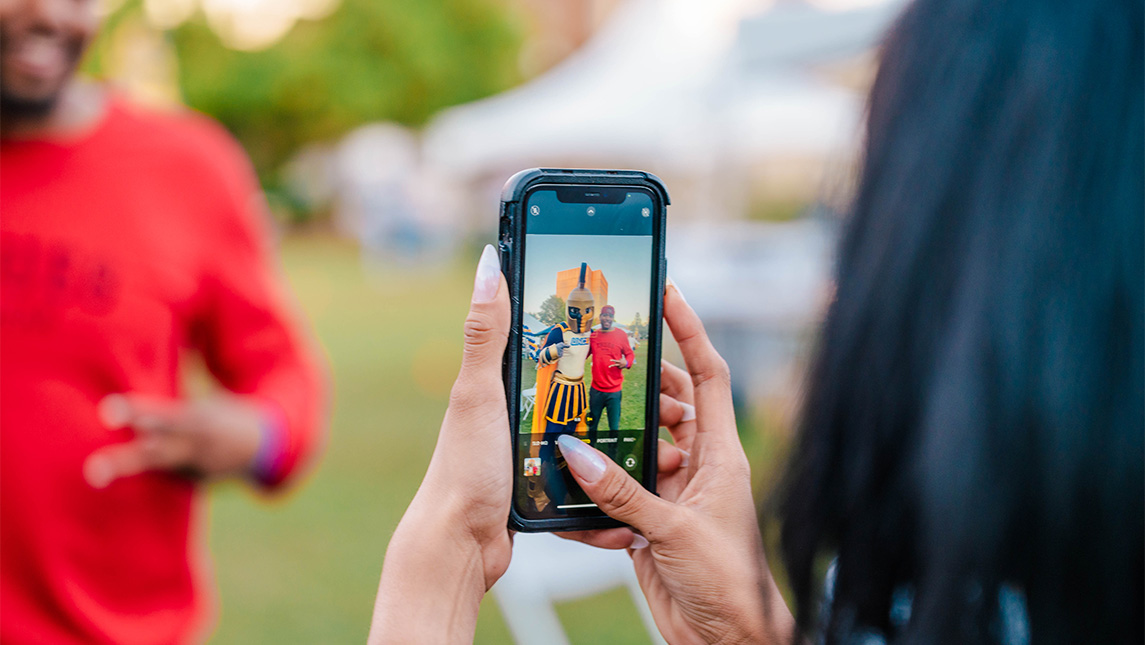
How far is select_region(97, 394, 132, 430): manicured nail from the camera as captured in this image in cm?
170

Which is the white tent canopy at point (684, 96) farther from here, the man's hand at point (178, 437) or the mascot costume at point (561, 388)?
the mascot costume at point (561, 388)

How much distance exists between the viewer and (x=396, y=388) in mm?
7875

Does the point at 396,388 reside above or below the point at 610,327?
below

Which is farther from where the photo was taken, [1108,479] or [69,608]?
[69,608]

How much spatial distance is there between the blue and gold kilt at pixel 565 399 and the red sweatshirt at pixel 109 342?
1005 millimetres

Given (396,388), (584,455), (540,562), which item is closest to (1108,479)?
(584,455)

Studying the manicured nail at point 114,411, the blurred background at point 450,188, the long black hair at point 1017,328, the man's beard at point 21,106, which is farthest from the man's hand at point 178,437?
the long black hair at point 1017,328

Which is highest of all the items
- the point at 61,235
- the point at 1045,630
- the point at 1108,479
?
the point at 61,235

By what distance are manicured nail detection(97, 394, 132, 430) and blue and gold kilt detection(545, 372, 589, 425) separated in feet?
3.34

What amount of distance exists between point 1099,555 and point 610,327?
21.9 inches

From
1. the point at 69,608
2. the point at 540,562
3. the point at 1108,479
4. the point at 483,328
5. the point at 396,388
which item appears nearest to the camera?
the point at 1108,479

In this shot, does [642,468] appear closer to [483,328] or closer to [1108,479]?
[483,328]

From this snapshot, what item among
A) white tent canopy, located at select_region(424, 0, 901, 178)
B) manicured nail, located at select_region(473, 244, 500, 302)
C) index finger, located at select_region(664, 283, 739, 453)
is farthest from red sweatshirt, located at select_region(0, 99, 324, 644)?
white tent canopy, located at select_region(424, 0, 901, 178)

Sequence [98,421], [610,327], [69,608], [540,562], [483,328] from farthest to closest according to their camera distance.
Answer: [540,562], [98,421], [69,608], [610,327], [483,328]
